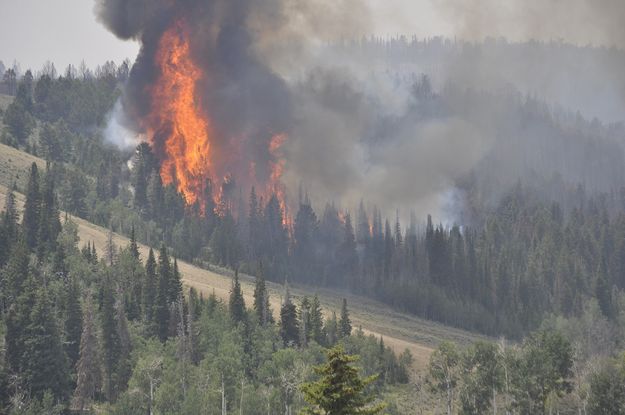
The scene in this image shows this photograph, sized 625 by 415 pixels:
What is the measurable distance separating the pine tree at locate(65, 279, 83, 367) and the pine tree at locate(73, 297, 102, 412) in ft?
6.45

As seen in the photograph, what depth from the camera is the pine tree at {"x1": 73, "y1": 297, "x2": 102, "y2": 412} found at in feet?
437

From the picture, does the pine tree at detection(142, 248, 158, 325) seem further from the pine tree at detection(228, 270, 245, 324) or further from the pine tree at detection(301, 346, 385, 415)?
the pine tree at detection(301, 346, 385, 415)

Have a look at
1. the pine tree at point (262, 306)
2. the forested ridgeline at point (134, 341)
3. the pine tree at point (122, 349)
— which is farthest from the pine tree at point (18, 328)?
the pine tree at point (262, 306)

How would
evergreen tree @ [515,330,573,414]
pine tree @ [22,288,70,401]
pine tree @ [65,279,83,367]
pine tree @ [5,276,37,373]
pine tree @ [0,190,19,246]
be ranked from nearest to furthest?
evergreen tree @ [515,330,573,414] → pine tree @ [22,288,70,401] → pine tree @ [5,276,37,373] → pine tree @ [65,279,83,367] → pine tree @ [0,190,19,246]

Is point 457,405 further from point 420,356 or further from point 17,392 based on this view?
point 17,392

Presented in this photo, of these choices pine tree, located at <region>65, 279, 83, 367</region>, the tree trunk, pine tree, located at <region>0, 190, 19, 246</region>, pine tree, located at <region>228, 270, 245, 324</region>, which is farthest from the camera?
pine tree, located at <region>0, 190, 19, 246</region>

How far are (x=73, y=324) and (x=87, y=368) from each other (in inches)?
678

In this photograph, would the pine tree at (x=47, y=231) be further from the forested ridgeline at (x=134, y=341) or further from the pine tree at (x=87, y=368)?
the pine tree at (x=87, y=368)

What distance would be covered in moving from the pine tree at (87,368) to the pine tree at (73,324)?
1966mm

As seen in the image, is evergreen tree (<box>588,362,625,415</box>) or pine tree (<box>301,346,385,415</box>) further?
evergreen tree (<box>588,362,625,415</box>)

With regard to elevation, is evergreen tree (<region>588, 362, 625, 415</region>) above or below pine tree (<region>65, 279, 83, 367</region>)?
below

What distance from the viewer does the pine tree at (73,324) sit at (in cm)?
14750

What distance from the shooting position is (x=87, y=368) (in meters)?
136

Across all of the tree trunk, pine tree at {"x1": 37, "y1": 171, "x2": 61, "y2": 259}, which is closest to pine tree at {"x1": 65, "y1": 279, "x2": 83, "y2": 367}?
pine tree at {"x1": 37, "y1": 171, "x2": 61, "y2": 259}
